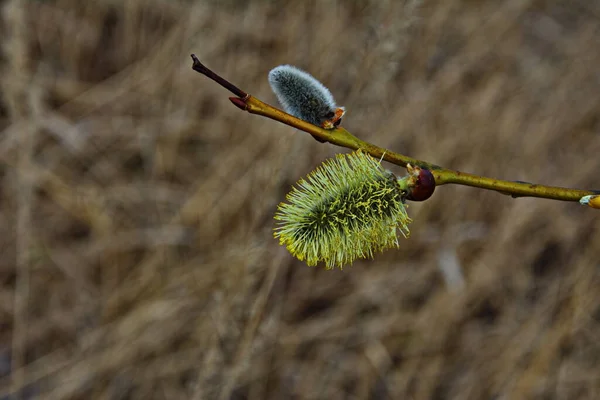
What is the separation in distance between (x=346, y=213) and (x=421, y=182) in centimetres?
15

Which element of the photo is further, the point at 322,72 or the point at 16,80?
the point at 322,72

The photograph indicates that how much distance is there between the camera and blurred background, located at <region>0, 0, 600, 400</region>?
2.48 m

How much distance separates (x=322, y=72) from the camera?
2.78 metres

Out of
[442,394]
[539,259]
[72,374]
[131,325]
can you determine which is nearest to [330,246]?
[131,325]

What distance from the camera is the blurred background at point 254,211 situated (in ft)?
8.14

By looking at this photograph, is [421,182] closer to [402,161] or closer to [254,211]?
[402,161]

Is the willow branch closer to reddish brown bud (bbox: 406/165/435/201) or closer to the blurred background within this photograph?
reddish brown bud (bbox: 406/165/435/201)

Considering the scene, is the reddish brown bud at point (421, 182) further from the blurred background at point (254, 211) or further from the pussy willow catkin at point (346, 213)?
the blurred background at point (254, 211)

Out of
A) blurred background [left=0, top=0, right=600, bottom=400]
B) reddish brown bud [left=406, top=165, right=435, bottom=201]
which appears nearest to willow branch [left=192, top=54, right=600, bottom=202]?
reddish brown bud [left=406, top=165, right=435, bottom=201]

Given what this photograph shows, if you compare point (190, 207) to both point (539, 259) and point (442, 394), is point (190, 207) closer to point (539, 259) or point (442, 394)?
point (442, 394)


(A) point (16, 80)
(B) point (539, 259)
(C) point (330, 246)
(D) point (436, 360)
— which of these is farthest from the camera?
(B) point (539, 259)

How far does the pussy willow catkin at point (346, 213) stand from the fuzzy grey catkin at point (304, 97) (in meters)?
0.08

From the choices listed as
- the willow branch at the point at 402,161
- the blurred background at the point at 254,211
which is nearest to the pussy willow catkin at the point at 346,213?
the willow branch at the point at 402,161

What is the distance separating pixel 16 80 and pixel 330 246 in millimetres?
1911
